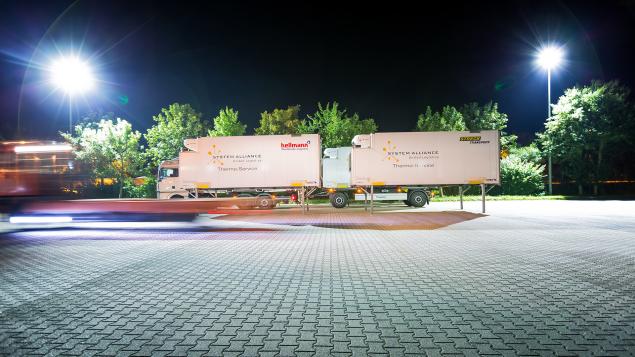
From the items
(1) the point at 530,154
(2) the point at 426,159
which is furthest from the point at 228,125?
(1) the point at 530,154

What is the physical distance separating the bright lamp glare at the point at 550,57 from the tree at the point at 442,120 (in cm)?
941

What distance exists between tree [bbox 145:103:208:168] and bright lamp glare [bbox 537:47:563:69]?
31192mm

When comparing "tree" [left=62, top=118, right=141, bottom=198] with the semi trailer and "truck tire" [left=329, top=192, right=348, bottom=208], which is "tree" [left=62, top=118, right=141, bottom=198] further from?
"truck tire" [left=329, top=192, right=348, bottom=208]

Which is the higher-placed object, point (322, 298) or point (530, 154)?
point (530, 154)

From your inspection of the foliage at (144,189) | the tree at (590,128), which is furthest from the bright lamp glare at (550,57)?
the foliage at (144,189)

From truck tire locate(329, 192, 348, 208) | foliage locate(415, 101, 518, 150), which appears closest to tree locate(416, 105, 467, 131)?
foliage locate(415, 101, 518, 150)

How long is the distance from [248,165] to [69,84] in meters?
16.6

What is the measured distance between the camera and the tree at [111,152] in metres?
37.6

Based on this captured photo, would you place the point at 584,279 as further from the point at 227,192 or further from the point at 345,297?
the point at 227,192

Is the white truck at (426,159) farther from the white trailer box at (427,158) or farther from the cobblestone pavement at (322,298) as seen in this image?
the cobblestone pavement at (322,298)

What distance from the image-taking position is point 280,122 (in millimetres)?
40156

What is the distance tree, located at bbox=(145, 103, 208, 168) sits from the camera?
3884 cm

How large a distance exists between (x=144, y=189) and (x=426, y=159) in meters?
25.8

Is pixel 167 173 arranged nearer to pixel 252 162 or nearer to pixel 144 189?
pixel 252 162
